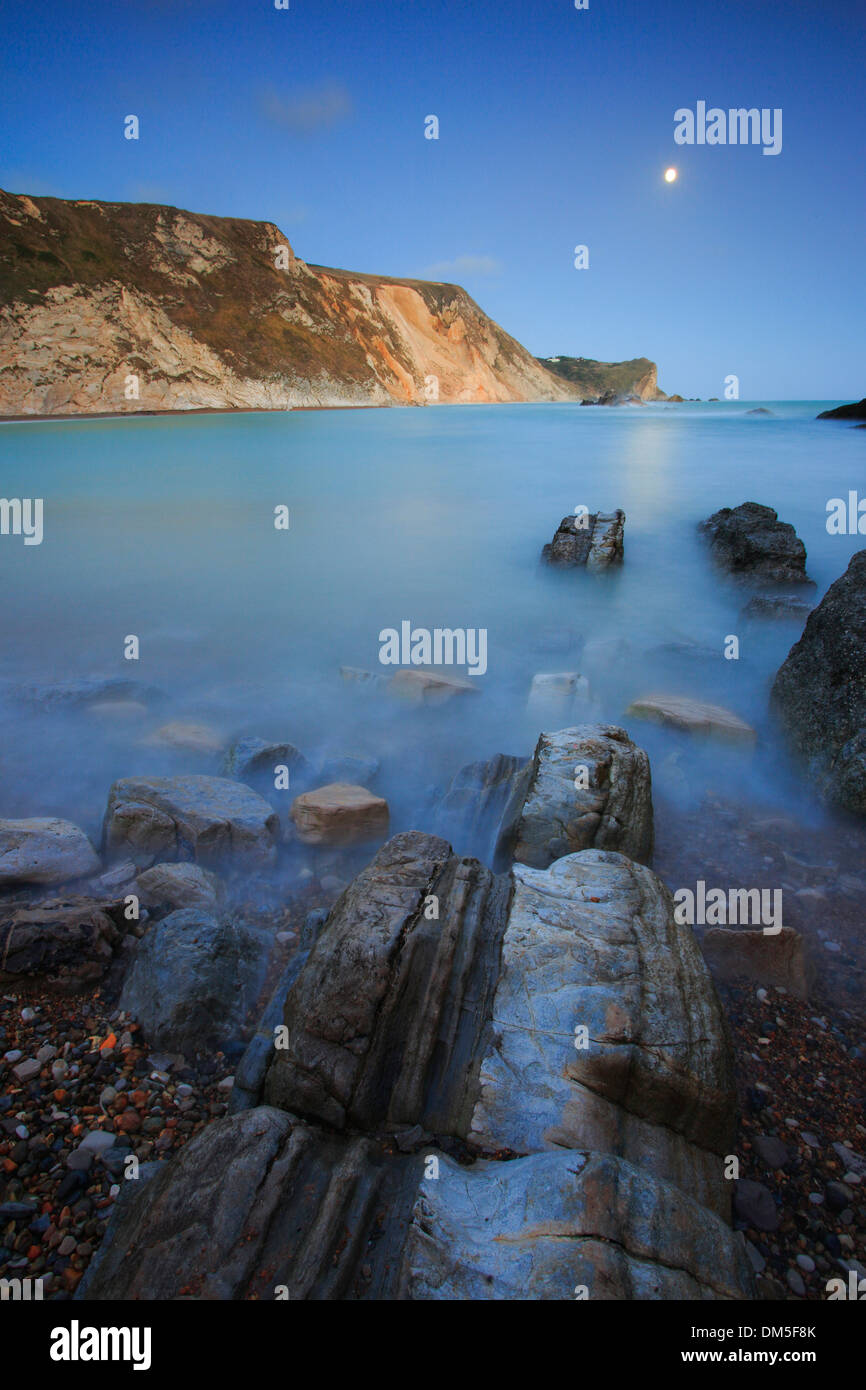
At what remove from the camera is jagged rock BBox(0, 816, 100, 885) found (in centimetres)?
441

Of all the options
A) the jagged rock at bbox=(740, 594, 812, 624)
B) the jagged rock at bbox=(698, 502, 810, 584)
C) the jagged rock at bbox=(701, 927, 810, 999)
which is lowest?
the jagged rock at bbox=(701, 927, 810, 999)

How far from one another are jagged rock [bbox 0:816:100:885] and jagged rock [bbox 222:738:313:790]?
1.64m

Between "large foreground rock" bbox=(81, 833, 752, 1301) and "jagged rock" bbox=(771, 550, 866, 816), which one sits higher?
"jagged rock" bbox=(771, 550, 866, 816)

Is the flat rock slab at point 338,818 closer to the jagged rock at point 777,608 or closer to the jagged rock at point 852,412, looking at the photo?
the jagged rock at point 777,608

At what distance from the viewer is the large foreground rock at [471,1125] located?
2057mm

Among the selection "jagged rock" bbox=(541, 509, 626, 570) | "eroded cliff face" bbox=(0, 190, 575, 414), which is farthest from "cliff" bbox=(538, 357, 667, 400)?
"jagged rock" bbox=(541, 509, 626, 570)

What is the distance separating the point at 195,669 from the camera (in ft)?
30.7

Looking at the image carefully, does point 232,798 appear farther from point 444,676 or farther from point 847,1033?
point 847,1033

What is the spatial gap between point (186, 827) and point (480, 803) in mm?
2476

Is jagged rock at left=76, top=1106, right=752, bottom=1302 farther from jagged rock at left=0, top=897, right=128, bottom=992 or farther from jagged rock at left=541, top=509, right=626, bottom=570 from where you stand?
jagged rock at left=541, top=509, right=626, bottom=570

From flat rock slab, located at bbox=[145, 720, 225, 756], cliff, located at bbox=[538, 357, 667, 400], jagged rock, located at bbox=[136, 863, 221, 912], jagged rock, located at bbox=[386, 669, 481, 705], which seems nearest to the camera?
jagged rock, located at bbox=[136, 863, 221, 912]

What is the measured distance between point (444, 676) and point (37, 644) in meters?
6.80

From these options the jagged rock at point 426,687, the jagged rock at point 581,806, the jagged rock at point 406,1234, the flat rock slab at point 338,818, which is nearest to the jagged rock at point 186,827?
the flat rock slab at point 338,818

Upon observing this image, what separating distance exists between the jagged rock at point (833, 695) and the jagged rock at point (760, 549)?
509 cm
